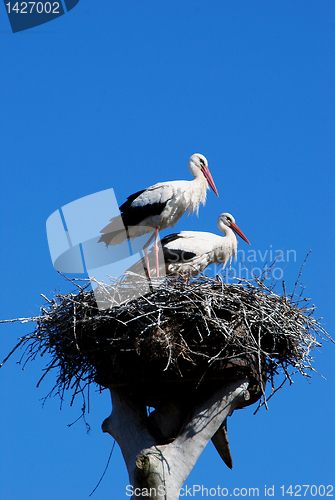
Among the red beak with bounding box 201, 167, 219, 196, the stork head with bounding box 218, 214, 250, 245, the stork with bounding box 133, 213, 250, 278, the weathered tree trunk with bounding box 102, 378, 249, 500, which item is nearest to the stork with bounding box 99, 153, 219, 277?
the stork with bounding box 133, 213, 250, 278

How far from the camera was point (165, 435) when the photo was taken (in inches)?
181

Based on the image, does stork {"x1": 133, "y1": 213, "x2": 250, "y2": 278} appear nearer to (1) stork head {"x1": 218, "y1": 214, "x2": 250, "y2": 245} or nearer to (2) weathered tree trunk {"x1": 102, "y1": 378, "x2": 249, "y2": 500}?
(1) stork head {"x1": 218, "y1": 214, "x2": 250, "y2": 245}

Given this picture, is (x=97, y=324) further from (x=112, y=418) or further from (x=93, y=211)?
(x=93, y=211)

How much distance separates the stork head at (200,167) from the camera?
7066 mm

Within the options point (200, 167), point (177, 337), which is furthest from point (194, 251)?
point (177, 337)

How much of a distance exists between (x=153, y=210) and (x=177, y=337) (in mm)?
2252

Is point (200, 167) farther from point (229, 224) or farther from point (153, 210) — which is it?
point (153, 210)

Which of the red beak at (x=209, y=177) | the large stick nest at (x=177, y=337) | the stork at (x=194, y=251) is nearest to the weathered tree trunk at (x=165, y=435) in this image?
the large stick nest at (x=177, y=337)

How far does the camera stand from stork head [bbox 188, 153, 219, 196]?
707 centimetres

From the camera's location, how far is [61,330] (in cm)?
482

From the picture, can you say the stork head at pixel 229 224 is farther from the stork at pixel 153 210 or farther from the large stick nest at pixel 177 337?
the large stick nest at pixel 177 337

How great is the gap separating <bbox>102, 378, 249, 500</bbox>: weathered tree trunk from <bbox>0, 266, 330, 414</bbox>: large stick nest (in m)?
0.14

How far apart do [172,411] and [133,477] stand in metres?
0.62

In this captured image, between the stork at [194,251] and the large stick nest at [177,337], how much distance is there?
1.61 metres
